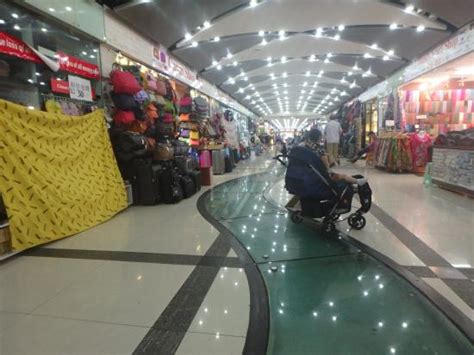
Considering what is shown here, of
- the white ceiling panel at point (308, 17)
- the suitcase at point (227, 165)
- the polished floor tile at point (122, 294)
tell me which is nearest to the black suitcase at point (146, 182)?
the polished floor tile at point (122, 294)

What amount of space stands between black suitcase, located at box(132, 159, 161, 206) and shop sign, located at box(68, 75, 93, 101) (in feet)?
4.10

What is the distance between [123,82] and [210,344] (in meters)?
4.28

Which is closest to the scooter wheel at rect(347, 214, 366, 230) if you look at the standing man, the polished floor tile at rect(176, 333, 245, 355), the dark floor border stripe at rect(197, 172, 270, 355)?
the dark floor border stripe at rect(197, 172, 270, 355)

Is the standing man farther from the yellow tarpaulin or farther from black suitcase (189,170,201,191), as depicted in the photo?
the yellow tarpaulin

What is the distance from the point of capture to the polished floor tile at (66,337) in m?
1.54

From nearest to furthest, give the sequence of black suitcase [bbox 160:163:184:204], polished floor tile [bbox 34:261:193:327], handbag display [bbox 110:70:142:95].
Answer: polished floor tile [bbox 34:261:193:327] → handbag display [bbox 110:70:142:95] → black suitcase [bbox 160:163:184:204]

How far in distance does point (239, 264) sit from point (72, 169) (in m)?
2.57

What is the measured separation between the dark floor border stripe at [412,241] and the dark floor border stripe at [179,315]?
6.12 ft

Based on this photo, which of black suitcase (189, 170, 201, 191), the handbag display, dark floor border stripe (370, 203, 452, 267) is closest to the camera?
dark floor border stripe (370, 203, 452, 267)

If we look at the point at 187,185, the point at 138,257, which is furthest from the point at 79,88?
the point at 138,257

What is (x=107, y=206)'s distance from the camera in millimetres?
4121

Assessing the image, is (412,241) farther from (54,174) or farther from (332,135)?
(332,135)

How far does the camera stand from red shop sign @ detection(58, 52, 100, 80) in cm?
418

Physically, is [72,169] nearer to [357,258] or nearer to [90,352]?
[90,352]
